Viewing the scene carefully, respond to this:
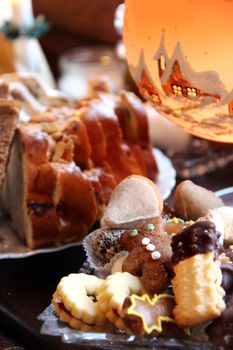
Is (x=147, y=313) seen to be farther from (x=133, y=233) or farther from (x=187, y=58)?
(x=187, y=58)

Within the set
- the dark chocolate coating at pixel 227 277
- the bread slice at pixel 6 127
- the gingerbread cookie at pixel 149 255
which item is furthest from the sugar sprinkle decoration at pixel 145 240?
the bread slice at pixel 6 127

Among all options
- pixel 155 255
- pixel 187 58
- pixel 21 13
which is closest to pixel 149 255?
pixel 155 255

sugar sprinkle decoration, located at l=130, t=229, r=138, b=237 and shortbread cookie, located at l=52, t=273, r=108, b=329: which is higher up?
sugar sprinkle decoration, located at l=130, t=229, r=138, b=237

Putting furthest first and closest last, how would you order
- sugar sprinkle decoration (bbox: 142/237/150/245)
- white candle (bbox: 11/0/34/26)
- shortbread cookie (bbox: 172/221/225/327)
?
white candle (bbox: 11/0/34/26) < sugar sprinkle decoration (bbox: 142/237/150/245) < shortbread cookie (bbox: 172/221/225/327)

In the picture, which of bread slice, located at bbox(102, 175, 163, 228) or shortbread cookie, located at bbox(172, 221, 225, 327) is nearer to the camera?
shortbread cookie, located at bbox(172, 221, 225, 327)

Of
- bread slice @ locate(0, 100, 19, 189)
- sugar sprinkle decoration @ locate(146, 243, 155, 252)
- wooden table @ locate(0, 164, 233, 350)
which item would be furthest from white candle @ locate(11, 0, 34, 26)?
sugar sprinkle decoration @ locate(146, 243, 155, 252)

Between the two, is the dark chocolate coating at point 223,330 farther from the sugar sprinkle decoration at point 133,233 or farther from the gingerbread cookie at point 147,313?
the sugar sprinkle decoration at point 133,233

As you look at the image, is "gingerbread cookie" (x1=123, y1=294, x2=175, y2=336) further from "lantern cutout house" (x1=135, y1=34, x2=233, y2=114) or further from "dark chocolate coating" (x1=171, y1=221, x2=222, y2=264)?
"lantern cutout house" (x1=135, y1=34, x2=233, y2=114)
